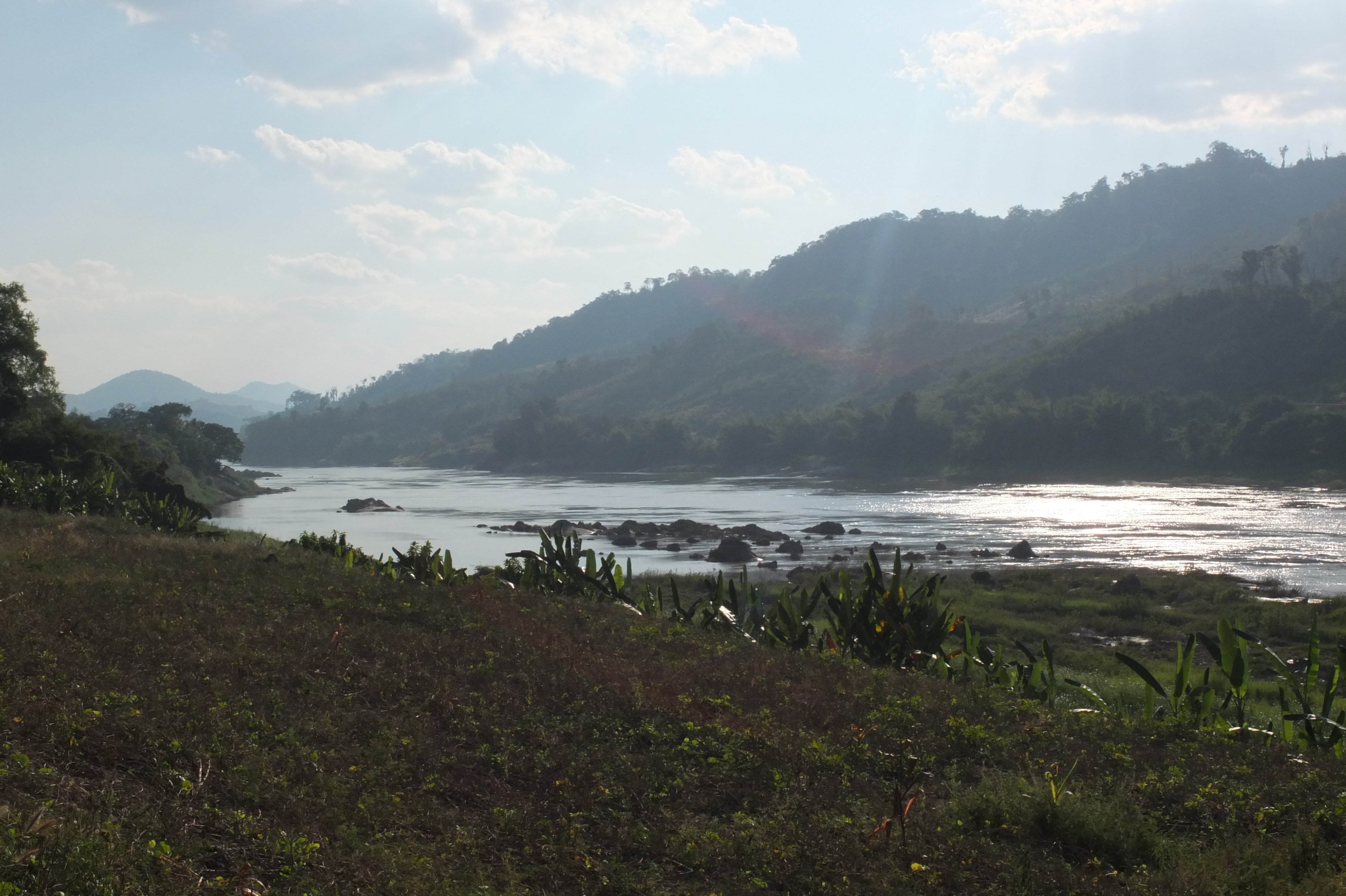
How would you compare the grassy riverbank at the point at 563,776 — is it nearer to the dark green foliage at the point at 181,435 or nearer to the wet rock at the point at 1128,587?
the wet rock at the point at 1128,587

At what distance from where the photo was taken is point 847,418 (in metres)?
116

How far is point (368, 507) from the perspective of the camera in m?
71.6

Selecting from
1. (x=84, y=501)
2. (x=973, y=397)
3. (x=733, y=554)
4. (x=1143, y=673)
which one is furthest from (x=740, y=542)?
(x=973, y=397)

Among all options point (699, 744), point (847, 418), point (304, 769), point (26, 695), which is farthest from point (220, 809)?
point (847, 418)

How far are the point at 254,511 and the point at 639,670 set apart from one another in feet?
218

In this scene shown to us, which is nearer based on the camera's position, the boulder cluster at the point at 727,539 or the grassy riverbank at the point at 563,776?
the grassy riverbank at the point at 563,776

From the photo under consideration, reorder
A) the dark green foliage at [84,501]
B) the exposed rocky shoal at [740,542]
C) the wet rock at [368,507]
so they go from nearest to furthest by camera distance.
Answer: the dark green foliage at [84,501] < the exposed rocky shoal at [740,542] < the wet rock at [368,507]

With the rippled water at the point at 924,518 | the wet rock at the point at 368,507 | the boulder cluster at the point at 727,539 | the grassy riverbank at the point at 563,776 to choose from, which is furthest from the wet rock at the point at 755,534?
the grassy riverbank at the point at 563,776

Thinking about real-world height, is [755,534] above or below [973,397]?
below

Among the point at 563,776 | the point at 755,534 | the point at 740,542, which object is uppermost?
the point at 563,776

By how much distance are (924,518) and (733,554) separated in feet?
67.9

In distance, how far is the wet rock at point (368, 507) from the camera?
69875 mm

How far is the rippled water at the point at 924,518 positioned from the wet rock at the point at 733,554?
2.56 ft

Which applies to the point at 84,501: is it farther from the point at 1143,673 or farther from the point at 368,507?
the point at 368,507
